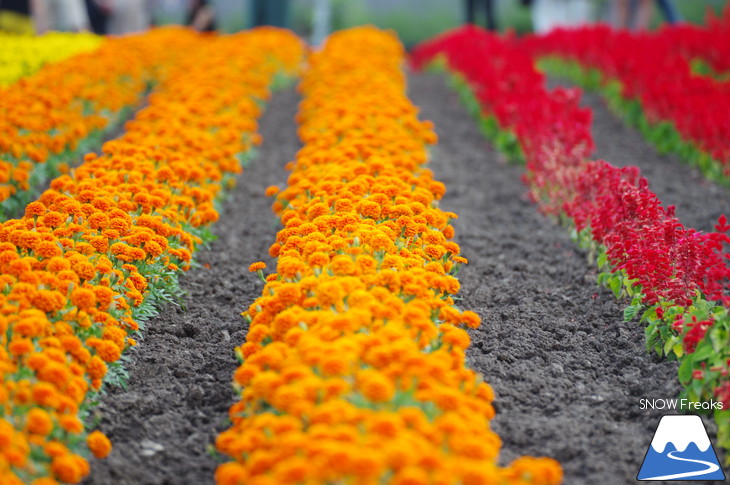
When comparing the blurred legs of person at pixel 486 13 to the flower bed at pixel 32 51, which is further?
the blurred legs of person at pixel 486 13

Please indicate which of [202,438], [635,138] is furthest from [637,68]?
[202,438]

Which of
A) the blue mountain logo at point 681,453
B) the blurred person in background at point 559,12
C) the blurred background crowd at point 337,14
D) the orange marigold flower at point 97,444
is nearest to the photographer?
the orange marigold flower at point 97,444

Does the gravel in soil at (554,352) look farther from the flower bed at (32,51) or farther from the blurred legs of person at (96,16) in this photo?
the blurred legs of person at (96,16)

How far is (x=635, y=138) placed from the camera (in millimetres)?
10664

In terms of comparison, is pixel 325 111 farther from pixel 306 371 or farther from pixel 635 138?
pixel 306 371

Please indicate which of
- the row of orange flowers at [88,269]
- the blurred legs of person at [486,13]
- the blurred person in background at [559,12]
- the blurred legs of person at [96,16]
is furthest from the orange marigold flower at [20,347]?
the blurred legs of person at [486,13]

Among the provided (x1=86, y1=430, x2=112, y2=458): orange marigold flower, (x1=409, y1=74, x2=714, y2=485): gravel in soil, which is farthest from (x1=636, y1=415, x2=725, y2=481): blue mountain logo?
(x1=86, y1=430, x2=112, y2=458): orange marigold flower

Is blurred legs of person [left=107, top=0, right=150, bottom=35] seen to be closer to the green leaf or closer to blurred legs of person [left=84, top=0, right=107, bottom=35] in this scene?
blurred legs of person [left=84, top=0, right=107, bottom=35]

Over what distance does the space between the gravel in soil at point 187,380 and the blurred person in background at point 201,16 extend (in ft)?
46.3

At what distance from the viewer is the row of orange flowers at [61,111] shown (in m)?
6.66

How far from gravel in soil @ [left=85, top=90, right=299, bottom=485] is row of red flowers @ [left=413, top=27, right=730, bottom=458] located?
90.5 inches

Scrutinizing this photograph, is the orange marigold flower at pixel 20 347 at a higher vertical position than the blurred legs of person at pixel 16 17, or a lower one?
lower

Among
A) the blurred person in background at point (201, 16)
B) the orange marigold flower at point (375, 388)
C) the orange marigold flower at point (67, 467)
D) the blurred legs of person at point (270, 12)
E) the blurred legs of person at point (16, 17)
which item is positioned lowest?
the orange marigold flower at point (375, 388)

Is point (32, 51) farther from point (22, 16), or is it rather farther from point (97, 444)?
point (97, 444)
